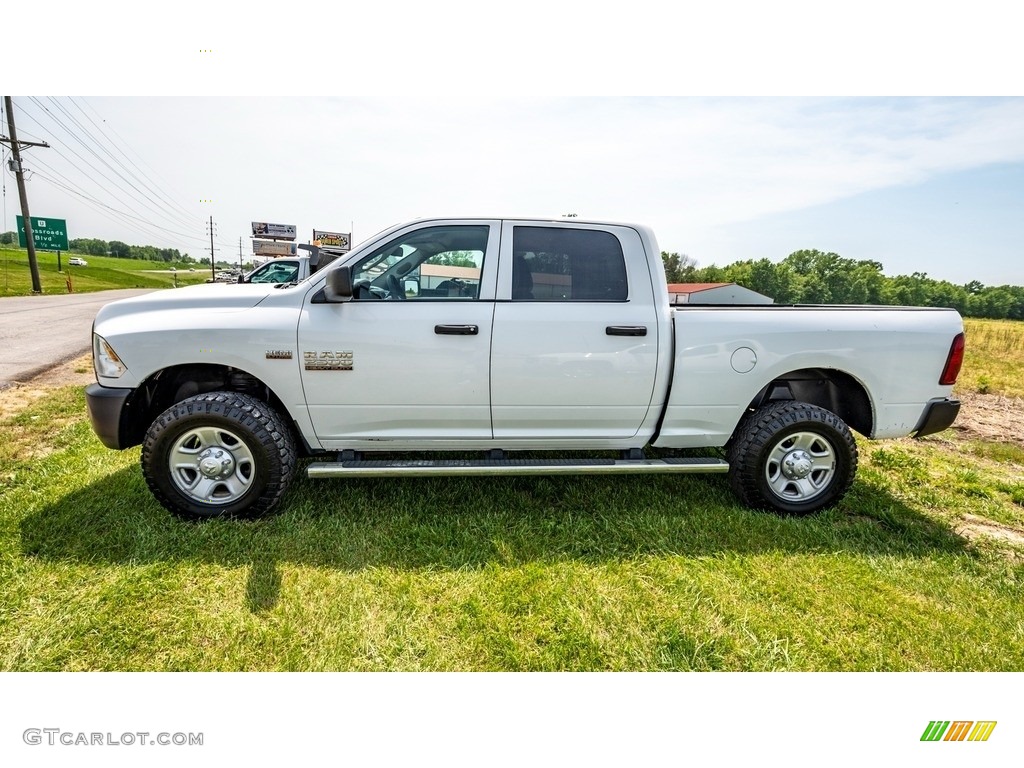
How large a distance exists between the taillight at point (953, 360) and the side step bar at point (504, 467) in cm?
155

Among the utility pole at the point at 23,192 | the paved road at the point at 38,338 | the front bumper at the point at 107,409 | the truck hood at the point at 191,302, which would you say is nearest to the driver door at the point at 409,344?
the truck hood at the point at 191,302

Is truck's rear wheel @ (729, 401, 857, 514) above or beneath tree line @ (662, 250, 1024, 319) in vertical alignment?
beneath

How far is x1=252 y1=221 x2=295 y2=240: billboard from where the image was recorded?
1761 inches

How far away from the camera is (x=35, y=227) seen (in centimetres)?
2570

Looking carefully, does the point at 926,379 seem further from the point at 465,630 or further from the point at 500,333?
the point at 465,630

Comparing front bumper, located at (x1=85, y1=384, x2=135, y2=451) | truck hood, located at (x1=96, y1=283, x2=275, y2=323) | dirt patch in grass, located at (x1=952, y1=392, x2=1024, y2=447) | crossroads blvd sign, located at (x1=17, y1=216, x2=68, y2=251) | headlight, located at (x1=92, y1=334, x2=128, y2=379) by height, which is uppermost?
crossroads blvd sign, located at (x1=17, y1=216, x2=68, y2=251)

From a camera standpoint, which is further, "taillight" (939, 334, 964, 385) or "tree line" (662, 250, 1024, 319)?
"tree line" (662, 250, 1024, 319)

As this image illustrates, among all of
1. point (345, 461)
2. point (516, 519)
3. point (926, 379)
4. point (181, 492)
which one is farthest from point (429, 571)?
point (926, 379)

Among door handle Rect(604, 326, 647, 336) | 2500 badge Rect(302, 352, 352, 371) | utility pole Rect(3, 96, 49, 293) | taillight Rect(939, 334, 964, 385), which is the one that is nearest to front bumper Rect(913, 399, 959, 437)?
taillight Rect(939, 334, 964, 385)

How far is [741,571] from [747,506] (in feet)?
2.52

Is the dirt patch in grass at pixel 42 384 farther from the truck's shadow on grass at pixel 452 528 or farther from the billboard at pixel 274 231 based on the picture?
the billboard at pixel 274 231
